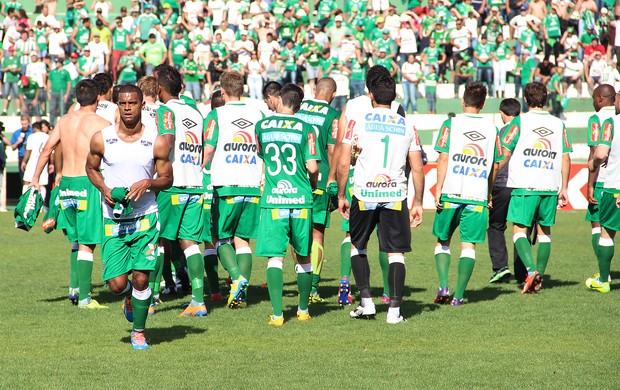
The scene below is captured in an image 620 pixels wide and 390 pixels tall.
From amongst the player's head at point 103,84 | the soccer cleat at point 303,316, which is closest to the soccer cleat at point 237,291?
the soccer cleat at point 303,316

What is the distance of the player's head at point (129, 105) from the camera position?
7.98 meters

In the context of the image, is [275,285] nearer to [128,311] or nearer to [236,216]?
[236,216]

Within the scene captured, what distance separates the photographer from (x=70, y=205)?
10.5 m

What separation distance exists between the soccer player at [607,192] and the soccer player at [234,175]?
4.12 meters

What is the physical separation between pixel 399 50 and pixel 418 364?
2335 cm

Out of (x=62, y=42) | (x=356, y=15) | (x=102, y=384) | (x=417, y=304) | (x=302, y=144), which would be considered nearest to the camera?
(x=102, y=384)

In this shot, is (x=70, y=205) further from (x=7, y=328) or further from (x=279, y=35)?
(x=279, y=35)

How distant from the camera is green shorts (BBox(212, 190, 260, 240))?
416 inches

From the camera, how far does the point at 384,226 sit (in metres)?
9.55

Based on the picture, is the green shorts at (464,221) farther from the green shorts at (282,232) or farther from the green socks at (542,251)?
the green shorts at (282,232)

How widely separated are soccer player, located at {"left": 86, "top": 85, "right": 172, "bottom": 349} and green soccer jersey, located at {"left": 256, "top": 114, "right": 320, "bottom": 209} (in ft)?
4.80

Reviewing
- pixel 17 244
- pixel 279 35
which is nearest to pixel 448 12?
pixel 279 35

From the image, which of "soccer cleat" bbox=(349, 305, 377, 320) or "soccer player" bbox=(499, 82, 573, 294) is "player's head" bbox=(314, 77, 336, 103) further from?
"soccer cleat" bbox=(349, 305, 377, 320)

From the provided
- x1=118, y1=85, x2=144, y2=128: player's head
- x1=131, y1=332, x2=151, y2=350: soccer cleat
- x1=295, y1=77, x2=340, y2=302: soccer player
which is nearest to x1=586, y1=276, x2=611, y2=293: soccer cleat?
x1=295, y1=77, x2=340, y2=302: soccer player
